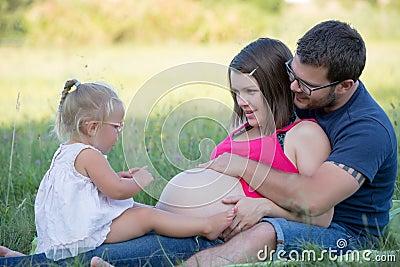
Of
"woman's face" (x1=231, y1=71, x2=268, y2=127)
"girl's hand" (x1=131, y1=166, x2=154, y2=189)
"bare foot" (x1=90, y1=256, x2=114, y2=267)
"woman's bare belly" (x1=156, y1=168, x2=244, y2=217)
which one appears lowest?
"bare foot" (x1=90, y1=256, x2=114, y2=267)

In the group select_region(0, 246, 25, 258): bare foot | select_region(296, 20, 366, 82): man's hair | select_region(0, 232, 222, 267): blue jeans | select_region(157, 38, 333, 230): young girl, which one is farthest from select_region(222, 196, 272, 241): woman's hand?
select_region(0, 246, 25, 258): bare foot

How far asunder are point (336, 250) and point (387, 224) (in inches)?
14.2

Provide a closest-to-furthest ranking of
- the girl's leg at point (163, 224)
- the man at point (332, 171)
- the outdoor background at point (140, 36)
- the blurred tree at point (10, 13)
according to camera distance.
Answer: the man at point (332, 171) → the girl's leg at point (163, 224) → the outdoor background at point (140, 36) → the blurred tree at point (10, 13)

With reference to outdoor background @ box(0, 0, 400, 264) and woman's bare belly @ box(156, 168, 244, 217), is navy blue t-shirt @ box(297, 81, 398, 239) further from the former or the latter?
outdoor background @ box(0, 0, 400, 264)

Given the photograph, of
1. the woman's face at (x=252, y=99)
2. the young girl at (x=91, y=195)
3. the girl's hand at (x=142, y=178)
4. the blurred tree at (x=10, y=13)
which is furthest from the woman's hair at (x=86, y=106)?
the blurred tree at (x=10, y=13)

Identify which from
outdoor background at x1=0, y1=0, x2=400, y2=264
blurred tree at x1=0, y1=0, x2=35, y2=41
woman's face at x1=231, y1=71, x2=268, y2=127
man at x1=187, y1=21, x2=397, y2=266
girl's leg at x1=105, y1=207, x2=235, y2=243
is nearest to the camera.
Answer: man at x1=187, y1=21, x2=397, y2=266

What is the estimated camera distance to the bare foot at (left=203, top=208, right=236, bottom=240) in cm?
273

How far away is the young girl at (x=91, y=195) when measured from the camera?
2.68 meters

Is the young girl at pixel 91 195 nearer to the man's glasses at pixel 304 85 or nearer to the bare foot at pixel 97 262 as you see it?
the bare foot at pixel 97 262

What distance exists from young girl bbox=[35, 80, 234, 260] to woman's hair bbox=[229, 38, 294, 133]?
557 mm

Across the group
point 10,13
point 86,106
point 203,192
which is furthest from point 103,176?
point 10,13

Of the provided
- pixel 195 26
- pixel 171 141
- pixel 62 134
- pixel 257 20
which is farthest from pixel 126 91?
pixel 257 20

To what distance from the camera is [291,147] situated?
2.78 metres

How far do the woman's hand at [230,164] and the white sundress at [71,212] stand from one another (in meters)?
0.47
